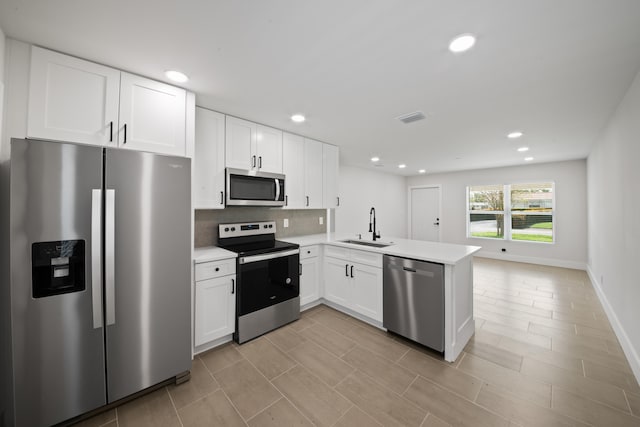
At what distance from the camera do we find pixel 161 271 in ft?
5.85

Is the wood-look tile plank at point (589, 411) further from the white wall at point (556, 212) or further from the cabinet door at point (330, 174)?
the white wall at point (556, 212)

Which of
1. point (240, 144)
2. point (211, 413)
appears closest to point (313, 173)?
point (240, 144)

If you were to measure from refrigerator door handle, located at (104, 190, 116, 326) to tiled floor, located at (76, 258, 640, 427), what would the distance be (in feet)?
2.44

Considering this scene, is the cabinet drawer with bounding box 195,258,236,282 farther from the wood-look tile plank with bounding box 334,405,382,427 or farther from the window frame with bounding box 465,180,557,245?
the window frame with bounding box 465,180,557,245

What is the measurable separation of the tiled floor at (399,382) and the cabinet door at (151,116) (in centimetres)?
193

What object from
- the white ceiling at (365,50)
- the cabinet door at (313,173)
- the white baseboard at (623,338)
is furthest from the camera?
the cabinet door at (313,173)

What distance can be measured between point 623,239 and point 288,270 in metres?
3.46

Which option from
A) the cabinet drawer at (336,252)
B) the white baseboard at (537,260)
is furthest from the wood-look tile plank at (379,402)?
the white baseboard at (537,260)

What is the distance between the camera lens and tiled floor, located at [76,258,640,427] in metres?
1.60

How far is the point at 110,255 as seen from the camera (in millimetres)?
1573

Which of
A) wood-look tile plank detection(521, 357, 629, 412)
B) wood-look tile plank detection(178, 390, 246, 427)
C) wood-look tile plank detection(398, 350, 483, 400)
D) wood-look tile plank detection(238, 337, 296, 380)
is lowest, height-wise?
wood-look tile plank detection(178, 390, 246, 427)

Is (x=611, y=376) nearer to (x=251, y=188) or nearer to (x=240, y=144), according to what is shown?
(x=251, y=188)

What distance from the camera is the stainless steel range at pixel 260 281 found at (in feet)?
8.08

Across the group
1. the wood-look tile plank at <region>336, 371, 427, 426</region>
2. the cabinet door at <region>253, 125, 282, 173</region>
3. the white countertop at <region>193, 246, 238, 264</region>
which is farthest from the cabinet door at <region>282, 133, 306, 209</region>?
the wood-look tile plank at <region>336, 371, 427, 426</region>
